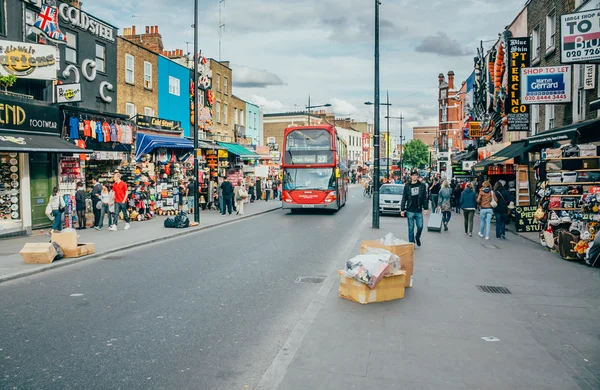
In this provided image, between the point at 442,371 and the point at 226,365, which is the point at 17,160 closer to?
the point at 226,365

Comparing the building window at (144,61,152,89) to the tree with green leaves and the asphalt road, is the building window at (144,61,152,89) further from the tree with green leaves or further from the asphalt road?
the tree with green leaves

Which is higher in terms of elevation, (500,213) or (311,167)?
(311,167)

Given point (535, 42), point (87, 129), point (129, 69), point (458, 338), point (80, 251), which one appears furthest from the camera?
point (129, 69)

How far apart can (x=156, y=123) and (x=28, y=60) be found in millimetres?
8572

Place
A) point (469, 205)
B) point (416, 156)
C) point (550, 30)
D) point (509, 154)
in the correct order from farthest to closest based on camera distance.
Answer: point (416, 156), point (550, 30), point (509, 154), point (469, 205)

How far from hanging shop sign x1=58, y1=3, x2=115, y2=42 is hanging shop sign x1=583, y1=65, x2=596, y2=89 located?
60.7 feet

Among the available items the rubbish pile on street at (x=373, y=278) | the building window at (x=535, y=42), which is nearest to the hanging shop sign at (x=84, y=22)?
the rubbish pile on street at (x=373, y=278)

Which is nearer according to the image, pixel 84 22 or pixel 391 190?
pixel 84 22

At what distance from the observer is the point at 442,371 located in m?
4.93

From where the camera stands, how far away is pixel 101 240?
1501cm

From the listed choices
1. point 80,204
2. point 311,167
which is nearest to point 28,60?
point 80,204

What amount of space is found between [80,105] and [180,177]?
7138mm

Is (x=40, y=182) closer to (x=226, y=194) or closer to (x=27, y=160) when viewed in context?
(x=27, y=160)

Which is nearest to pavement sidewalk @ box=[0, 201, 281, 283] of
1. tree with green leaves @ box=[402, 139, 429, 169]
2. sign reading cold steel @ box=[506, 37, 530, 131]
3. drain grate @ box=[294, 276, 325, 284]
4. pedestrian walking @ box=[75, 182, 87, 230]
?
pedestrian walking @ box=[75, 182, 87, 230]
